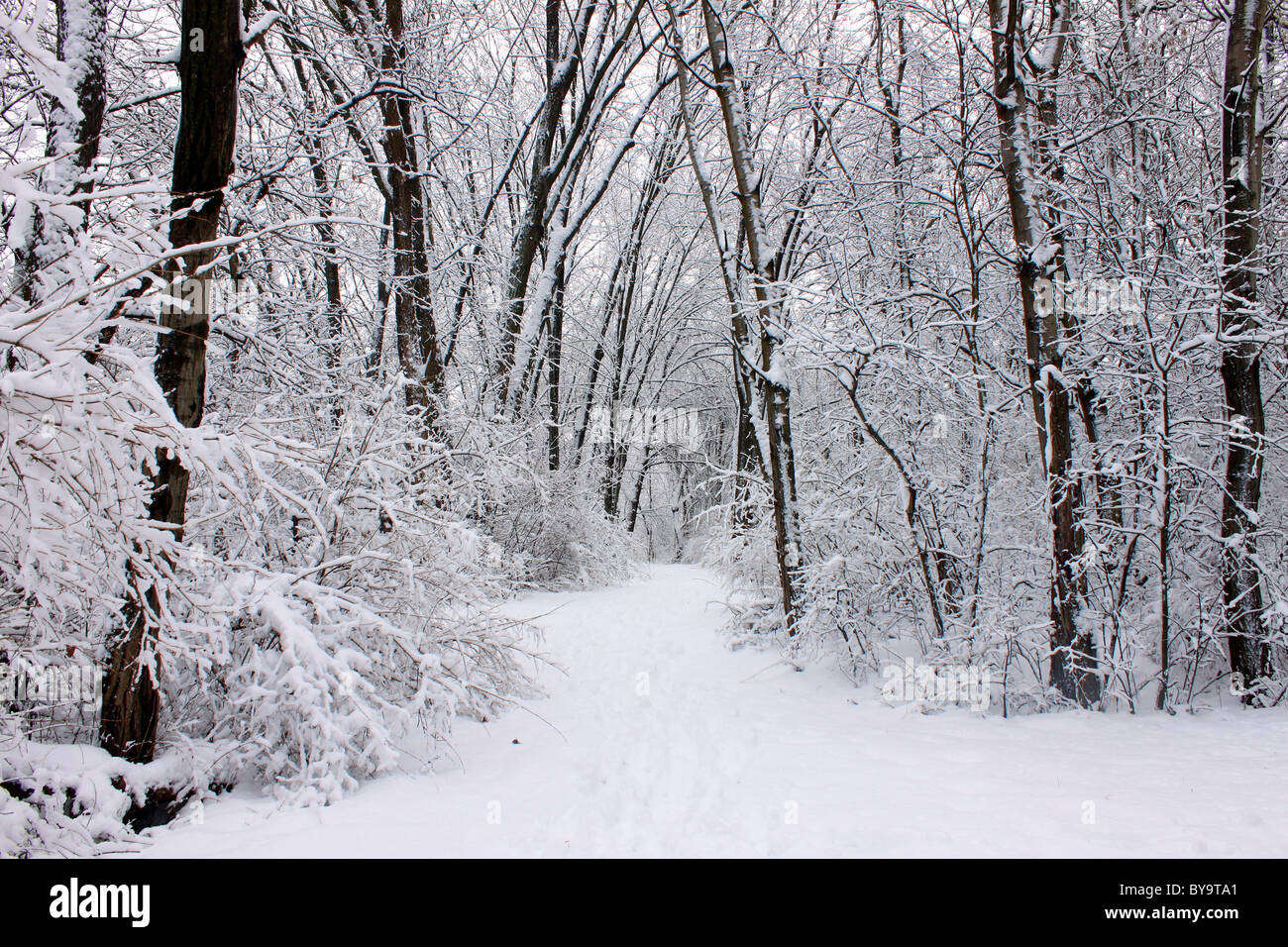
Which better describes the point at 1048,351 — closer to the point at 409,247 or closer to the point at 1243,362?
the point at 1243,362

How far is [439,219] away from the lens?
10.3 m

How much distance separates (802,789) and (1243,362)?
4236 mm

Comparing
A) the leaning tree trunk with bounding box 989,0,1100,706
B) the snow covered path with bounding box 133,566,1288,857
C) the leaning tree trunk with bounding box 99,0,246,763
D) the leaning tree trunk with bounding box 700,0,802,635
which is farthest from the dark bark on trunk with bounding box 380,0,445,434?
the leaning tree trunk with bounding box 989,0,1100,706

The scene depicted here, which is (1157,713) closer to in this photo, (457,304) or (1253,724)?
(1253,724)

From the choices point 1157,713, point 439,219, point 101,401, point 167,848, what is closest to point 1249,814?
point 1157,713

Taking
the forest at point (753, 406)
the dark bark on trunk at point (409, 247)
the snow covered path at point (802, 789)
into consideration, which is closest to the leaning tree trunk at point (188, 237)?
the forest at point (753, 406)

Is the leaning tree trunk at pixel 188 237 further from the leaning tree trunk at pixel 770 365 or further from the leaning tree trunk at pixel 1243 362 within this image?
the leaning tree trunk at pixel 1243 362

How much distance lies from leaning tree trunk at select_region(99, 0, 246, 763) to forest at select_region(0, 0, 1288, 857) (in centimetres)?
2

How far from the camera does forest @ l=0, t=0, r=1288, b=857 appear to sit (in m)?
2.33

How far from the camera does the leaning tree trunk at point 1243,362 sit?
421 cm

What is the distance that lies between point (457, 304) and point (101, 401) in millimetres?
8527

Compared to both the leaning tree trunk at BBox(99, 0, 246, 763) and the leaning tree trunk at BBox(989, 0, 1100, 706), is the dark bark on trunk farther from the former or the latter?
the leaning tree trunk at BBox(989, 0, 1100, 706)

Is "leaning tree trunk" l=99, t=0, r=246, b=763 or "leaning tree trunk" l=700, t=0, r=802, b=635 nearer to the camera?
"leaning tree trunk" l=99, t=0, r=246, b=763

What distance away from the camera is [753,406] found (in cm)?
760
